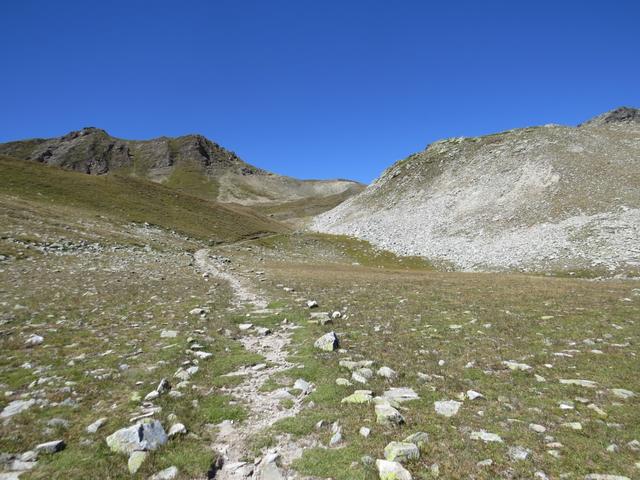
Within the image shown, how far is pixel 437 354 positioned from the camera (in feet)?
42.5

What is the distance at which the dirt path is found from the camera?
7035 mm

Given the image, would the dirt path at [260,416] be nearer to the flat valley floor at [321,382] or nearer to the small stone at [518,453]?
the flat valley floor at [321,382]

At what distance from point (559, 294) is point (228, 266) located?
3405 centimetres

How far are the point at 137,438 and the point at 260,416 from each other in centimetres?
270

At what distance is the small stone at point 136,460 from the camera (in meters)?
6.88

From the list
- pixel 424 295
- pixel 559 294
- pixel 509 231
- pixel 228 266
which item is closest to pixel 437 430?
pixel 424 295

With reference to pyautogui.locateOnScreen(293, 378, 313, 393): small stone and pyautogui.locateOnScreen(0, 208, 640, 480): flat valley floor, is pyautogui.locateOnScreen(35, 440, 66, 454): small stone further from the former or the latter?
pyautogui.locateOnScreen(293, 378, 313, 393): small stone

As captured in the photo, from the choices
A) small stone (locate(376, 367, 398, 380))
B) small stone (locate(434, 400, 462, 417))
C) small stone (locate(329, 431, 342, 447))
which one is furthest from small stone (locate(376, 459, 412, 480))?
small stone (locate(376, 367, 398, 380))

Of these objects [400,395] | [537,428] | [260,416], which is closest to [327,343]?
[400,395]

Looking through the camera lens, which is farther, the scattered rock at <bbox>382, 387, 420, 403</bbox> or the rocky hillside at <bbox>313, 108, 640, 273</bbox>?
the rocky hillside at <bbox>313, 108, 640, 273</bbox>

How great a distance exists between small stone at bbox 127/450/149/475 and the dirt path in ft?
4.48

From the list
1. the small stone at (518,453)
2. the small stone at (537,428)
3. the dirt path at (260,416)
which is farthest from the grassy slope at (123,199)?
the small stone at (518,453)

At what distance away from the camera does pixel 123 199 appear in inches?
3236

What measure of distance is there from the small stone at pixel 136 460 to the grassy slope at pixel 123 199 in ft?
228
